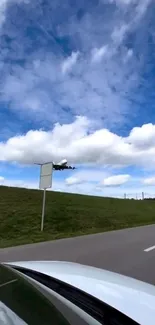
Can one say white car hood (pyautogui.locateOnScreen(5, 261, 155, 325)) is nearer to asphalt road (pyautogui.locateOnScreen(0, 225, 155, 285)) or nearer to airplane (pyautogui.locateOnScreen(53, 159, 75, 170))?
asphalt road (pyautogui.locateOnScreen(0, 225, 155, 285))

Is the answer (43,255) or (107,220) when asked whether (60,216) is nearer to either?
(107,220)

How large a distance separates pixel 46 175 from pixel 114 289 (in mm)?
14788

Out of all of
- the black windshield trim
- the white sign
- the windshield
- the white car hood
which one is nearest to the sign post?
the white sign

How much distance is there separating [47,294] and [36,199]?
83.8 ft

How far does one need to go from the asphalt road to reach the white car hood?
4.30 m

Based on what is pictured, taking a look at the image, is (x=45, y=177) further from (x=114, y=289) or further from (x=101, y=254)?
(x=114, y=289)

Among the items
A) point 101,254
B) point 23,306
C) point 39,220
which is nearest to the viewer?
point 23,306

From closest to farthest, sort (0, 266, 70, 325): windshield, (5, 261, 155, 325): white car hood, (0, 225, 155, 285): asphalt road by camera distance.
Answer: (0, 266, 70, 325): windshield < (5, 261, 155, 325): white car hood < (0, 225, 155, 285): asphalt road

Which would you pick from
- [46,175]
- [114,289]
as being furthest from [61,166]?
[114,289]

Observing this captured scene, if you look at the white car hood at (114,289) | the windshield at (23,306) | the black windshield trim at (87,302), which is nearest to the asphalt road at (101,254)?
the white car hood at (114,289)

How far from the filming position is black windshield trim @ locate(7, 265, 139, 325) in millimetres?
1906

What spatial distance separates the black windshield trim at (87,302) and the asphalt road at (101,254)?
4686 millimetres

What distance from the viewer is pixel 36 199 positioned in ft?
90.5

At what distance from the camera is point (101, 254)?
33.3ft
